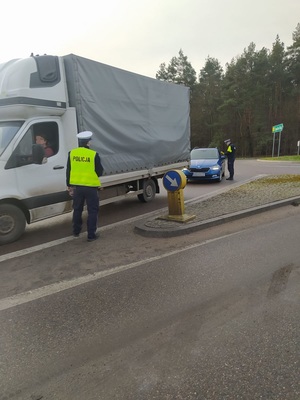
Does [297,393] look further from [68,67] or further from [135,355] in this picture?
[68,67]

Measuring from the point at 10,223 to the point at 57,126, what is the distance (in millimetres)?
2040

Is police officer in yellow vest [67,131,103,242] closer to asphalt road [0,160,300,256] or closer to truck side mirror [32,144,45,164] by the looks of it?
truck side mirror [32,144,45,164]

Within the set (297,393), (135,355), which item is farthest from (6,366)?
(297,393)

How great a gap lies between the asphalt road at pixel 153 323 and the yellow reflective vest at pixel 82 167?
1.21 m

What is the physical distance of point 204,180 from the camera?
42.9 feet

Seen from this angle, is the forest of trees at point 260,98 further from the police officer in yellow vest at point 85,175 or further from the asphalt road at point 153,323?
the asphalt road at point 153,323

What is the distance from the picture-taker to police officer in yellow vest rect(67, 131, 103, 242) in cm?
525

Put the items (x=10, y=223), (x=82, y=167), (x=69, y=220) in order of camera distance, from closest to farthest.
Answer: (x=82, y=167) → (x=10, y=223) → (x=69, y=220)

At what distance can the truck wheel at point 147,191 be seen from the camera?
28.2 feet

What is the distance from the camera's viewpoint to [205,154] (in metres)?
14.1

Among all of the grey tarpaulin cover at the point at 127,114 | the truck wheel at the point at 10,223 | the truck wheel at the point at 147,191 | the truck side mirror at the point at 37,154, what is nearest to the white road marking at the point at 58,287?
the truck wheel at the point at 10,223

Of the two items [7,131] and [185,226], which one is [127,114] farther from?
[185,226]

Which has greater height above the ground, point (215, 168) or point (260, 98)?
point (260, 98)

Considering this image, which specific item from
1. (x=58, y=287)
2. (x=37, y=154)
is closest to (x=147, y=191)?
(x=37, y=154)
